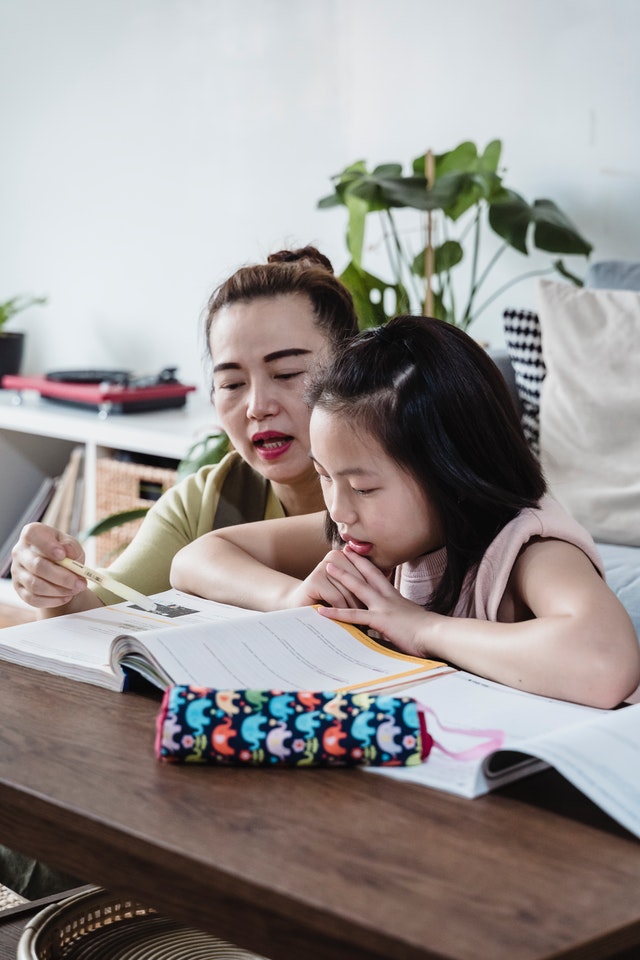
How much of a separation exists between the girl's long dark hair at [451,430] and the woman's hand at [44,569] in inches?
12.2

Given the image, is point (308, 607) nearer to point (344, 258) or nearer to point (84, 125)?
point (344, 258)

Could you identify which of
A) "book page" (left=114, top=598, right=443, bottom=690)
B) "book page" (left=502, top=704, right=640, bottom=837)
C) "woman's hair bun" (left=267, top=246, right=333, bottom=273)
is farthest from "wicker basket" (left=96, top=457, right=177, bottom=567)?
"book page" (left=502, top=704, right=640, bottom=837)

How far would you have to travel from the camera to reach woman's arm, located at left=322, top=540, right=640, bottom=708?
0.86m

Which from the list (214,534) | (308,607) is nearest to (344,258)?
(214,534)

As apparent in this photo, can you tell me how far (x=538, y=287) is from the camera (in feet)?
6.89

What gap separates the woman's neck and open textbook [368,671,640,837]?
70cm

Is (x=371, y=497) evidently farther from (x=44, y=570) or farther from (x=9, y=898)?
(x=9, y=898)

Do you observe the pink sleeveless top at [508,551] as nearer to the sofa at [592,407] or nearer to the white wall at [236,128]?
the sofa at [592,407]

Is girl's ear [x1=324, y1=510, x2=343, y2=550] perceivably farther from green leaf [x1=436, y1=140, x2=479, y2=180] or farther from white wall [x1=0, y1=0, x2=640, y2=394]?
white wall [x1=0, y1=0, x2=640, y2=394]

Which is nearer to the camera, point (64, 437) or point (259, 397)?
point (259, 397)

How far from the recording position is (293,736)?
0.73 meters

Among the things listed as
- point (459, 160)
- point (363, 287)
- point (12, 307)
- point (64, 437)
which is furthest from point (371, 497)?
point (12, 307)

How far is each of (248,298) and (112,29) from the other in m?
2.24

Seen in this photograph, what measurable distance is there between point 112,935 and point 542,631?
500mm
